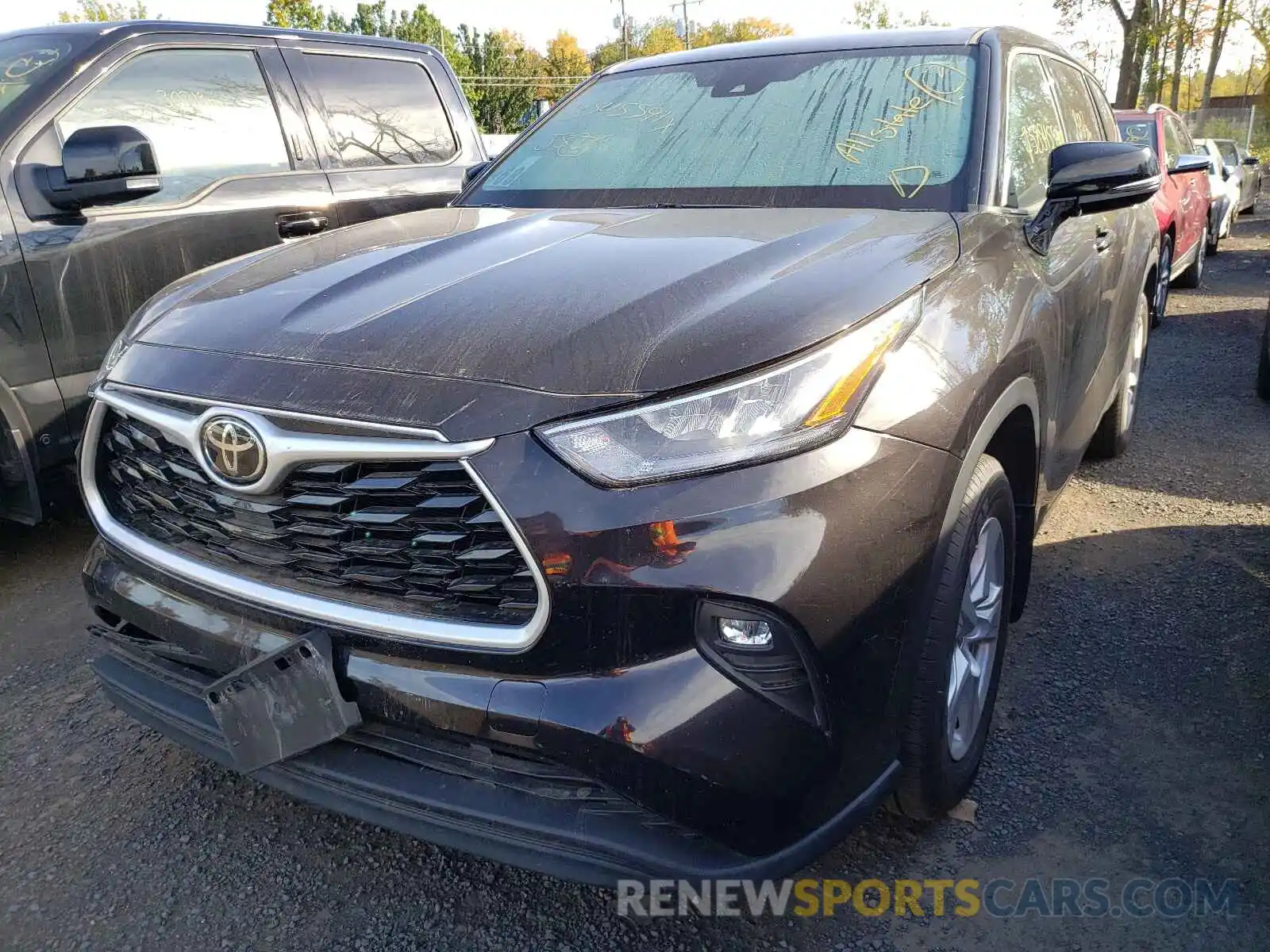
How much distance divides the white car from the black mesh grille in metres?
10.8

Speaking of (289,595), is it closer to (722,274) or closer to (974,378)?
(722,274)

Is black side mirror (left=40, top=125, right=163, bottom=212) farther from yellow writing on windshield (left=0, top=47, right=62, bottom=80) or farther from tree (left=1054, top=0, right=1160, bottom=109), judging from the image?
tree (left=1054, top=0, right=1160, bottom=109)

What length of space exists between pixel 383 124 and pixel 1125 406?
12.1 ft

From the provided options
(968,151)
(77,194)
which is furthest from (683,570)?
(77,194)

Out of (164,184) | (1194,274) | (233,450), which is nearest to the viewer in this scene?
(233,450)

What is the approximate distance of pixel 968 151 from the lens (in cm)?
258

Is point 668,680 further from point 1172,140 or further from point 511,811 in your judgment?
point 1172,140

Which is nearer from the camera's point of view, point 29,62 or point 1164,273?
point 29,62

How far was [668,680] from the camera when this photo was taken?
1.60 m

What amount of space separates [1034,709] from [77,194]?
3.51 m

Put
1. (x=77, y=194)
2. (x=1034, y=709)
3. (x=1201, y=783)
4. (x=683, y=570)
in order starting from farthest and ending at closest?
1. (x=77, y=194)
2. (x=1034, y=709)
3. (x=1201, y=783)
4. (x=683, y=570)

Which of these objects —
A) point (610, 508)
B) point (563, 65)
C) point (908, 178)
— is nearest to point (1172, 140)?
point (908, 178)

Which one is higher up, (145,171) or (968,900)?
(145,171)

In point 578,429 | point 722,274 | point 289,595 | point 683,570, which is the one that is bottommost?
point 289,595
